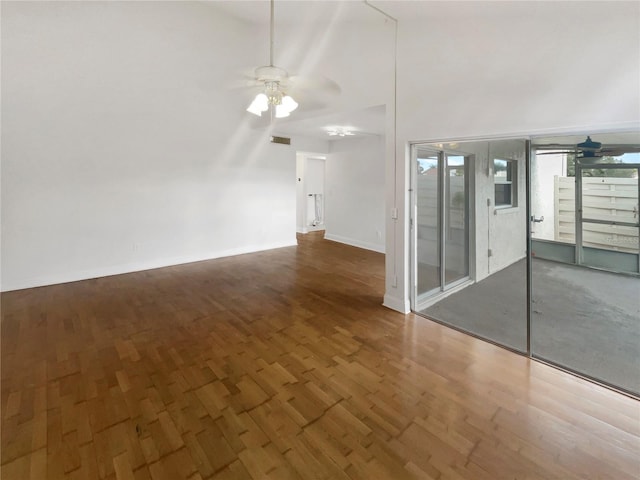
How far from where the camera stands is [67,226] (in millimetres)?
4684

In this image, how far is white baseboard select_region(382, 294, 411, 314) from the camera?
3506 millimetres

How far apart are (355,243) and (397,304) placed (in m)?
3.83

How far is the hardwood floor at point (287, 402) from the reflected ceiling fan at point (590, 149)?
5.80 feet

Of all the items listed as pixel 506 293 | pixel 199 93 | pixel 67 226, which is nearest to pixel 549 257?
pixel 506 293

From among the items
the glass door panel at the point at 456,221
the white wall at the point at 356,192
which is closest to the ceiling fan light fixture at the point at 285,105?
the glass door panel at the point at 456,221

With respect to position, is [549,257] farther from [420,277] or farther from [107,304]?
[107,304]

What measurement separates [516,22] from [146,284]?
208 inches

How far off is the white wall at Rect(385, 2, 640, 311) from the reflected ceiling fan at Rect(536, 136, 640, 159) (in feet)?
1.11

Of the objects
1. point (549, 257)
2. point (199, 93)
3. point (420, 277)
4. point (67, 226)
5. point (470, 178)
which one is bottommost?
point (420, 277)

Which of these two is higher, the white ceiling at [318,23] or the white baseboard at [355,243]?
the white ceiling at [318,23]

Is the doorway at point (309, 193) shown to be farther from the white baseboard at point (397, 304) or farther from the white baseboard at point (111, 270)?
the white baseboard at point (397, 304)

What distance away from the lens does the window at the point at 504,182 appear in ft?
12.0

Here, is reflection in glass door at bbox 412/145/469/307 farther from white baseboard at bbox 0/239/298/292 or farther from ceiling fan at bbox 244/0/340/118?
white baseboard at bbox 0/239/298/292

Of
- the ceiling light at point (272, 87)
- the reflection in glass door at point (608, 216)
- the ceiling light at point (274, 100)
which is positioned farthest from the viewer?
the ceiling light at point (274, 100)
